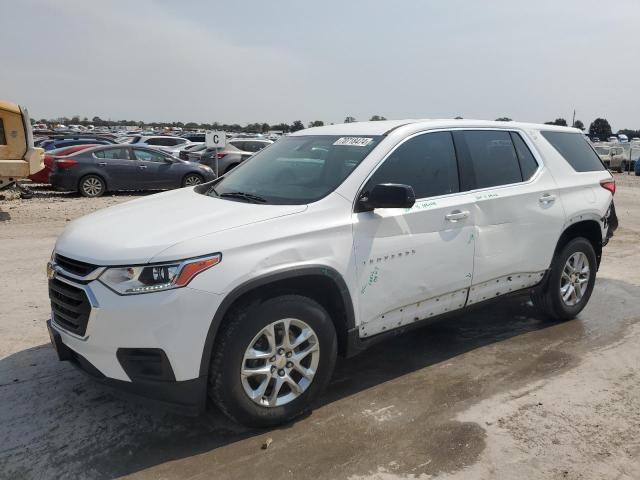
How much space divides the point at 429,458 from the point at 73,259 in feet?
7.43

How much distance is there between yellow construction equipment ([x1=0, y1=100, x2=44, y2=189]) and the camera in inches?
427

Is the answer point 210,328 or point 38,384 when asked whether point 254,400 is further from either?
point 38,384

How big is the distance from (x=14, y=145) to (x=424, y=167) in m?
9.95

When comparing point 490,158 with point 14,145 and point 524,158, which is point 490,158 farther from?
point 14,145

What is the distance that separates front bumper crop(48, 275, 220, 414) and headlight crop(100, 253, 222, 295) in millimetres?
34

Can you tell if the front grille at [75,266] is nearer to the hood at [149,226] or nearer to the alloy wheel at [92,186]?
the hood at [149,226]

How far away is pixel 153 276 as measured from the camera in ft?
9.34

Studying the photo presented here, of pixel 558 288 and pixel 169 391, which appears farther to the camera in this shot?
pixel 558 288

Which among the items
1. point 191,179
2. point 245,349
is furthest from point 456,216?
point 191,179

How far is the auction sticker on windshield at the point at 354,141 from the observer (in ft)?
12.7

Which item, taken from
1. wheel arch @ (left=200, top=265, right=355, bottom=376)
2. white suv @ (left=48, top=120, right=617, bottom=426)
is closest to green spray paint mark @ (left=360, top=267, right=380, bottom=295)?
white suv @ (left=48, top=120, right=617, bottom=426)

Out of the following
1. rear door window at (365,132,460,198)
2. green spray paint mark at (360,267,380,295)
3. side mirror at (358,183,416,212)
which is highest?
rear door window at (365,132,460,198)

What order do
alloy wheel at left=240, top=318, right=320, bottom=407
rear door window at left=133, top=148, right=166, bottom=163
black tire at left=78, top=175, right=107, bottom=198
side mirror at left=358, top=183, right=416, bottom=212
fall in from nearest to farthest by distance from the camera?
alloy wheel at left=240, top=318, right=320, bottom=407 → side mirror at left=358, top=183, right=416, bottom=212 → black tire at left=78, top=175, right=107, bottom=198 → rear door window at left=133, top=148, right=166, bottom=163

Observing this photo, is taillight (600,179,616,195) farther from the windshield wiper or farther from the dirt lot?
the windshield wiper
